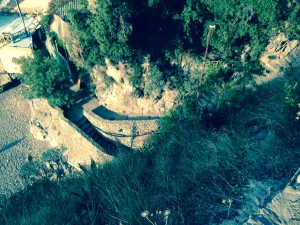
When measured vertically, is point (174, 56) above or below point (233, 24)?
below

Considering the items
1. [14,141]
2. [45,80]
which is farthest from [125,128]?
[14,141]

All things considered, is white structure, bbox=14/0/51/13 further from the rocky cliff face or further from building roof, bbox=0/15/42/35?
the rocky cliff face

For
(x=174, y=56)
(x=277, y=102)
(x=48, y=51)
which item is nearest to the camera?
(x=277, y=102)

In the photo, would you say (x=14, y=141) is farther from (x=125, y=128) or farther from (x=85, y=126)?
(x=125, y=128)

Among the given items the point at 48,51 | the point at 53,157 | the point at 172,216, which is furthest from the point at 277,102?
the point at 48,51

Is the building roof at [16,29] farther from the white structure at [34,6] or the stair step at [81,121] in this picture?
the stair step at [81,121]

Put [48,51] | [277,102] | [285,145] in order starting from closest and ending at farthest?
[285,145], [277,102], [48,51]

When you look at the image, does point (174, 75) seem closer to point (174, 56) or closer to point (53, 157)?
point (174, 56)
